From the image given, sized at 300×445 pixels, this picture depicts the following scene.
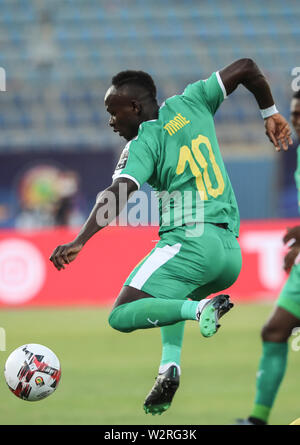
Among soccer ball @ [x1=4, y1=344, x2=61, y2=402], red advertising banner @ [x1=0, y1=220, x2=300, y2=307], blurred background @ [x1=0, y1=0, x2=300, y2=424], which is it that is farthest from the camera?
red advertising banner @ [x1=0, y1=220, x2=300, y2=307]

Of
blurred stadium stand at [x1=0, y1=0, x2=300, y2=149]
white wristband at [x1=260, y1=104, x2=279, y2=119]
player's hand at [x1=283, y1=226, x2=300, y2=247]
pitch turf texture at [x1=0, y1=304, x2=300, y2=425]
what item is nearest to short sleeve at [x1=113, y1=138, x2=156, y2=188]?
white wristband at [x1=260, y1=104, x2=279, y2=119]

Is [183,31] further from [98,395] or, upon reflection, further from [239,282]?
[98,395]

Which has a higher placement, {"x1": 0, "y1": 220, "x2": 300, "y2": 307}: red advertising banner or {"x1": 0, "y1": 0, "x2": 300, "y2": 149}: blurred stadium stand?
{"x1": 0, "y1": 0, "x2": 300, "y2": 149}: blurred stadium stand

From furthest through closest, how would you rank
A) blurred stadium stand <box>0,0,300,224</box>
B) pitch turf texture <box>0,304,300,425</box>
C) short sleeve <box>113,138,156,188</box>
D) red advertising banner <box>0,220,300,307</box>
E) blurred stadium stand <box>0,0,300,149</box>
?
1. blurred stadium stand <box>0,0,300,149</box>
2. blurred stadium stand <box>0,0,300,224</box>
3. red advertising banner <box>0,220,300,307</box>
4. pitch turf texture <box>0,304,300,425</box>
5. short sleeve <box>113,138,156,188</box>

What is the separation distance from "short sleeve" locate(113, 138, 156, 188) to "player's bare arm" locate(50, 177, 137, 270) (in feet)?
0.13

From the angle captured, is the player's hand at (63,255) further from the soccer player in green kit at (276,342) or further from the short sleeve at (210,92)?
the soccer player in green kit at (276,342)

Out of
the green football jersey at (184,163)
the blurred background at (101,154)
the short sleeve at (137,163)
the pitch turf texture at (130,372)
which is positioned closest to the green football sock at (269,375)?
the green football jersey at (184,163)

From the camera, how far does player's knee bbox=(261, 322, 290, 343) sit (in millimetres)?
5293

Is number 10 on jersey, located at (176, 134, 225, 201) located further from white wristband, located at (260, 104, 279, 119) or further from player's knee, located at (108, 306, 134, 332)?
player's knee, located at (108, 306, 134, 332)

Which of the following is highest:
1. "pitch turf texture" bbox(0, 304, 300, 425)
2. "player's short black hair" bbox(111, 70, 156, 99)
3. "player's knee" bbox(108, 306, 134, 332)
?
"player's short black hair" bbox(111, 70, 156, 99)

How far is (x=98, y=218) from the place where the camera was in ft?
15.0

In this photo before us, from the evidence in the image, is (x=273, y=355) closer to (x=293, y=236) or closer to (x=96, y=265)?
(x=293, y=236)

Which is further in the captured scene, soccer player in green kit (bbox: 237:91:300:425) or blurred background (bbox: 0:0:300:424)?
blurred background (bbox: 0:0:300:424)

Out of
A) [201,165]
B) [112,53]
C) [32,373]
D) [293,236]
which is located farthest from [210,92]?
[112,53]
